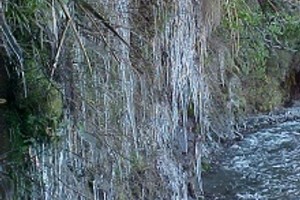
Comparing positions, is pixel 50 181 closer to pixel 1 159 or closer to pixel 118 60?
pixel 1 159

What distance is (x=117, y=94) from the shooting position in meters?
2.48

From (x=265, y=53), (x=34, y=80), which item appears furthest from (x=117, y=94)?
(x=265, y=53)

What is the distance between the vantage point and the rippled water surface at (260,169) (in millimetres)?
4954

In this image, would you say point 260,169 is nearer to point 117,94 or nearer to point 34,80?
point 117,94

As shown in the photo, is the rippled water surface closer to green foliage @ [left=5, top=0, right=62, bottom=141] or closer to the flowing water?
the flowing water

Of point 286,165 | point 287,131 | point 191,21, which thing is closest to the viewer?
point 191,21

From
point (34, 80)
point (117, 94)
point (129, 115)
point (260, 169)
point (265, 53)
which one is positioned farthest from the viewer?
point (265, 53)

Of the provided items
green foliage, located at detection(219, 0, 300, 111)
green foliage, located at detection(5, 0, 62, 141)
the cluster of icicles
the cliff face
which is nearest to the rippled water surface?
the cliff face

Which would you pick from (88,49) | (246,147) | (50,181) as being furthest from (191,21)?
(246,147)

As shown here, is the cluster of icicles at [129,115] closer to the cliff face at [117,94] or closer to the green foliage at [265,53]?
the cliff face at [117,94]

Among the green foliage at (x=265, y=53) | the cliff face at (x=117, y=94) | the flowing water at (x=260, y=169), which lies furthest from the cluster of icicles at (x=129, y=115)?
the green foliage at (x=265, y=53)

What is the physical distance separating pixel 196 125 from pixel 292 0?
2578 millimetres

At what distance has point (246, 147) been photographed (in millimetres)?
6047

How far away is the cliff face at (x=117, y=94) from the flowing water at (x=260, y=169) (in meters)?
0.44
